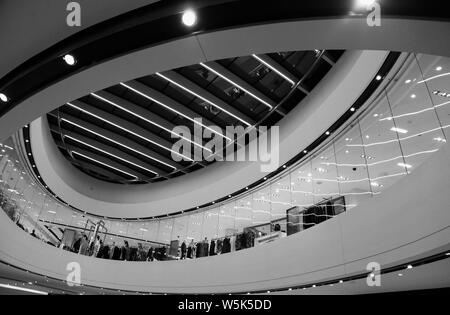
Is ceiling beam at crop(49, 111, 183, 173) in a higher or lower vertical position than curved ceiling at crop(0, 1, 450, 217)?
higher

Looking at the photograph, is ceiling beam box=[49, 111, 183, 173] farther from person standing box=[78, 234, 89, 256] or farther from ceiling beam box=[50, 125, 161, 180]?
person standing box=[78, 234, 89, 256]

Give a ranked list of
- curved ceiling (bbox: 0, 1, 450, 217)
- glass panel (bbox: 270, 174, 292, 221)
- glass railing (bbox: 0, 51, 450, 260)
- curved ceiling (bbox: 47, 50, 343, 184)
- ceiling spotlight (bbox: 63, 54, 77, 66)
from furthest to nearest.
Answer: glass panel (bbox: 270, 174, 292, 221) → curved ceiling (bbox: 47, 50, 343, 184) → glass railing (bbox: 0, 51, 450, 260) → ceiling spotlight (bbox: 63, 54, 77, 66) → curved ceiling (bbox: 0, 1, 450, 217)

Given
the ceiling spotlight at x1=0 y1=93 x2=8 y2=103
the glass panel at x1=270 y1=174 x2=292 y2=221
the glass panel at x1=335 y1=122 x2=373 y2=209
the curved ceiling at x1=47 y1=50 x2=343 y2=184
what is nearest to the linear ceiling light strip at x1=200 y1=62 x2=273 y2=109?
the curved ceiling at x1=47 y1=50 x2=343 y2=184

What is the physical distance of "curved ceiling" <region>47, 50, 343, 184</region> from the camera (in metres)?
9.98

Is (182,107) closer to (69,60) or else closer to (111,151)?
(111,151)

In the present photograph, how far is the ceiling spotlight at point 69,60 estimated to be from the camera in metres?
3.37

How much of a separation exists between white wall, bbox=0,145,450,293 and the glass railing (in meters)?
0.58

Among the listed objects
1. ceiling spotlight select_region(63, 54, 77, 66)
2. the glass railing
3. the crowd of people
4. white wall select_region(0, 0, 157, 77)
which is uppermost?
the glass railing

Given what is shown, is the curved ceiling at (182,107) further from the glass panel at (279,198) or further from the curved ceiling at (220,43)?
the curved ceiling at (220,43)

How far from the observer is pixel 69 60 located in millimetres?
3412

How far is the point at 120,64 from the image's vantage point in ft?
11.3

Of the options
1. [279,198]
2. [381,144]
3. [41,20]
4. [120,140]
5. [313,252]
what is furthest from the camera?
[120,140]

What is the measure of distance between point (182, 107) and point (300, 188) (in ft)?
19.3

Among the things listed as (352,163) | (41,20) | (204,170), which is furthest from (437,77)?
(204,170)
